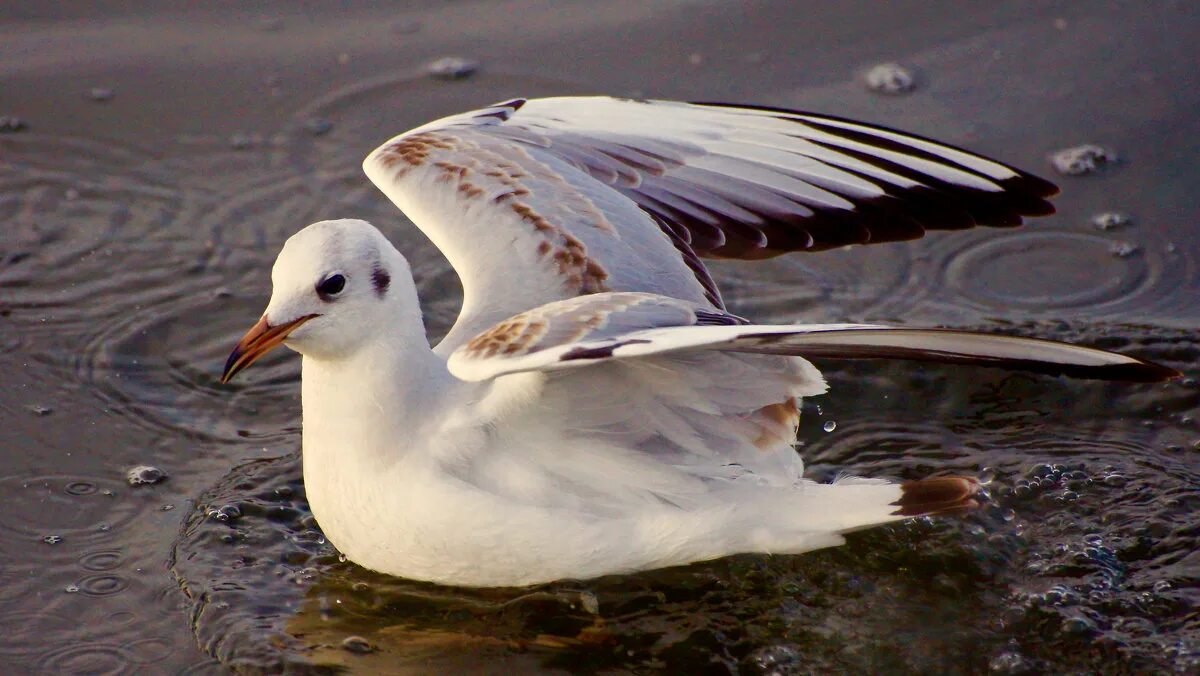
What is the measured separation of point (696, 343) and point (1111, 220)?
3529 millimetres

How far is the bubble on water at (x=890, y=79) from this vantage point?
283 inches

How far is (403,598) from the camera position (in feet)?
15.5

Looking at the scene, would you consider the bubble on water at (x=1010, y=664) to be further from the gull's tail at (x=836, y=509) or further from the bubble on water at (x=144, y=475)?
the bubble on water at (x=144, y=475)

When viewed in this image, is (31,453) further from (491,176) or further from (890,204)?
(890,204)

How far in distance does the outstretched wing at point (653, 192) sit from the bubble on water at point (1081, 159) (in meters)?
1.67

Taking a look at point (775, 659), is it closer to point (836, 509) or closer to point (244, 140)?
point (836, 509)

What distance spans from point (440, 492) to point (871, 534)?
58.7 inches

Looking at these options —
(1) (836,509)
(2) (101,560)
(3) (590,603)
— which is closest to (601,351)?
(1) (836,509)

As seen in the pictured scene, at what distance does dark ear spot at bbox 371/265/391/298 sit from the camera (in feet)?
14.0

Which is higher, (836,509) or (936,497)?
(936,497)

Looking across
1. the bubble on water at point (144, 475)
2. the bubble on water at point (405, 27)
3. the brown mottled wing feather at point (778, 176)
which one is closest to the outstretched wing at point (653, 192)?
the brown mottled wing feather at point (778, 176)

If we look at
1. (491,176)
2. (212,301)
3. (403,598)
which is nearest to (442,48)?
(212,301)

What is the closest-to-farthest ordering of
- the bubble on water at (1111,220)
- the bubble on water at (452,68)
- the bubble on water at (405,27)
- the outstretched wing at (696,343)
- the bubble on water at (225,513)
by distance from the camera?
1. the outstretched wing at (696,343)
2. the bubble on water at (225,513)
3. the bubble on water at (1111,220)
4. the bubble on water at (452,68)
5. the bubble on water at (405,27)

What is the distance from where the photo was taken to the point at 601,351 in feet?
11.7
